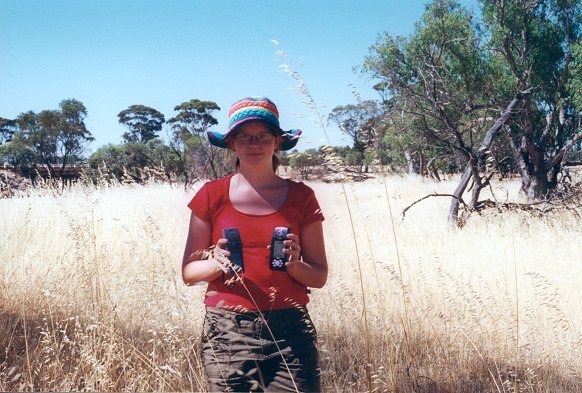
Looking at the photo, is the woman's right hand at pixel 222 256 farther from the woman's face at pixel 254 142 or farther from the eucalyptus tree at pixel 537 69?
the eucalyptus tree at pixel 537 69

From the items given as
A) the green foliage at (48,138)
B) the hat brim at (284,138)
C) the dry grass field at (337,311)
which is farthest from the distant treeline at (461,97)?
the hat brim at (284,138)

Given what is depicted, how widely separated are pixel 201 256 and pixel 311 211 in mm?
442

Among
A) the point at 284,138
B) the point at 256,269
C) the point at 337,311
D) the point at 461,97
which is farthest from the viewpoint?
the point at 461,97

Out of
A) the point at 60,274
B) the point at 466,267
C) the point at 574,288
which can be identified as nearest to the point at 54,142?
the point at 60,274

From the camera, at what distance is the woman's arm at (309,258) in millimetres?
1724

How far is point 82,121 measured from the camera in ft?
29.9

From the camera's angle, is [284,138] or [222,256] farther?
[284,138]

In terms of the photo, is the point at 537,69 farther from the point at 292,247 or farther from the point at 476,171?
the point at 292,247

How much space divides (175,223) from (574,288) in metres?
4.44

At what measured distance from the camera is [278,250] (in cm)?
175

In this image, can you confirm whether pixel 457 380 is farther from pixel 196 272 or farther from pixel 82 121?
pixel 82 121

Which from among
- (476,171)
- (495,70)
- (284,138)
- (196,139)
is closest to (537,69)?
(495,70)

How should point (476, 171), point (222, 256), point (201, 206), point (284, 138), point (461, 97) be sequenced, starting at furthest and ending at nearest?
point (461, 97)
point (476, 171)
point (284, 138)
point (201, 206)
point (222, 256)

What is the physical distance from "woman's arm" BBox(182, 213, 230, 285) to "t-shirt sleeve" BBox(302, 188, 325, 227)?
33cm
